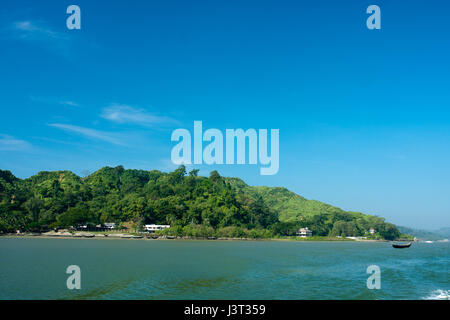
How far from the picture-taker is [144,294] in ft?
77.9

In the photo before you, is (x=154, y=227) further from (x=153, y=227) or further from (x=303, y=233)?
(x=303, y=233)

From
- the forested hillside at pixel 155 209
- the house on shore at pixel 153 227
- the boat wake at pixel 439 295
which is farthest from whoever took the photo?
the house on shore at pixel 153 227

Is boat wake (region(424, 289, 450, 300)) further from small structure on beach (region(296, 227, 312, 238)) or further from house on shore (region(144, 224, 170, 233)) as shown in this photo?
small structure on beach (region(296, 227, 312, 238))

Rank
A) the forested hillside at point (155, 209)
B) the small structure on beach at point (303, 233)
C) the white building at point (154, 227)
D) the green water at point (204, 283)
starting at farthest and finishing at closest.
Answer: the small structure on beach at point (303, 233), the white building at point (154, 227), the forested hillside at point (155, 209), the green water at point (204, 283)

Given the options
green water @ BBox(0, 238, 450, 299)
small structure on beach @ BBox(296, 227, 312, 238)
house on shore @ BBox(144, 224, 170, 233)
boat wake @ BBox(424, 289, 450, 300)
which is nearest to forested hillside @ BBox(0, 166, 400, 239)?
house on shore @ BBox(144, 224, 170, 233)

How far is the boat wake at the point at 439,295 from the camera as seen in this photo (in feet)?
81.9

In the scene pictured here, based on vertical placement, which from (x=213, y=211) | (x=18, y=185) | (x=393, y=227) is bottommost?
(x=393, y=227)

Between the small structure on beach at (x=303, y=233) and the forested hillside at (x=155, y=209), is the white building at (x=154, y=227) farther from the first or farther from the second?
the small structure on beach at (x=303, y=233)

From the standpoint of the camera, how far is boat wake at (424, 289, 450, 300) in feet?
81.9

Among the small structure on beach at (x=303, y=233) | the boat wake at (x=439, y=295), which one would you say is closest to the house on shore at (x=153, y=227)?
the small structure on beach at (x=303, y=233)

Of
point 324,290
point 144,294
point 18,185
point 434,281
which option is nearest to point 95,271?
point 144,294

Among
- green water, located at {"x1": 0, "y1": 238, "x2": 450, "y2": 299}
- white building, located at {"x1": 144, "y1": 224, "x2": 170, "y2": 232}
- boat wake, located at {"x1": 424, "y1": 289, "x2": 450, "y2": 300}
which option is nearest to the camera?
green water, located at {"x1": 0, "y1": 238, "x2": 450, "y2": 299}
